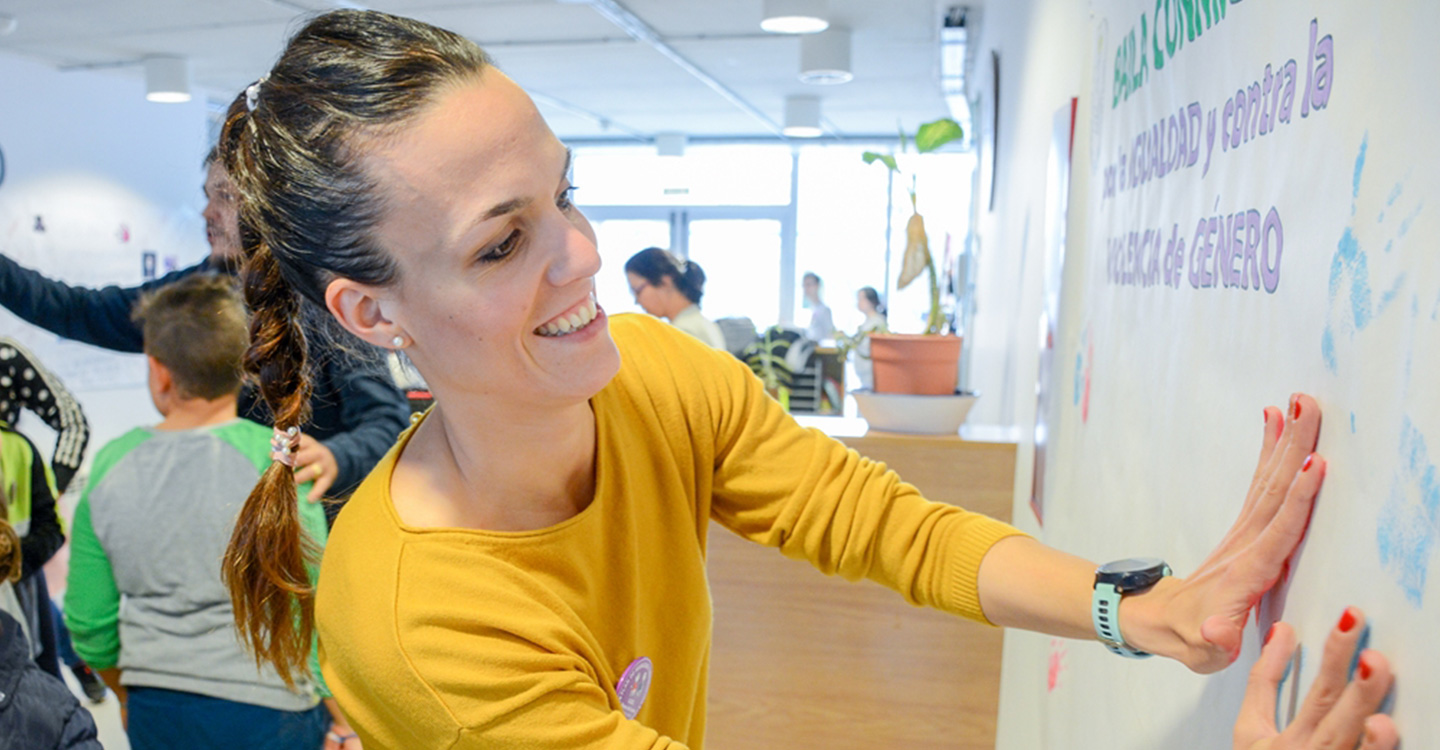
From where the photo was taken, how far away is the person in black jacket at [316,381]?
1811 millimetres

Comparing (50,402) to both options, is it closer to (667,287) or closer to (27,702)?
(27,702)

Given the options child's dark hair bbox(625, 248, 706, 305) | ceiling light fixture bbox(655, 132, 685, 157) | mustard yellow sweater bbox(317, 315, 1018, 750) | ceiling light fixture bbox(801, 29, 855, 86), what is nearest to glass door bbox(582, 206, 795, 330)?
ceiling light fixture bbox(655, 132, 685, 157)

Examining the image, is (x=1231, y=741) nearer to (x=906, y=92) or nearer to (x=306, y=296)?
(x=306, y=296)

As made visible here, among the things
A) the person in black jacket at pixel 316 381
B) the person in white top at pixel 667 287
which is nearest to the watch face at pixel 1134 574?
the person in black jacket at pixel 316 381

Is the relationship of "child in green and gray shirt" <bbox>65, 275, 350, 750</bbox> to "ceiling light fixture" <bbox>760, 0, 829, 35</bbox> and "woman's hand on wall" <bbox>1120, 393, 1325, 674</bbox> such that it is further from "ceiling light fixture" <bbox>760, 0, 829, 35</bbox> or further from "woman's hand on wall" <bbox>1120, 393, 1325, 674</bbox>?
"ceiling light fixture" <bbox>760, 0, 829, 35</bbox>

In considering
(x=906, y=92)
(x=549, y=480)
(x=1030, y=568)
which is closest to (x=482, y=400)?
(x=549, y=480)

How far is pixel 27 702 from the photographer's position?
4.87 ft

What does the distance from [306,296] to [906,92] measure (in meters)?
7.84

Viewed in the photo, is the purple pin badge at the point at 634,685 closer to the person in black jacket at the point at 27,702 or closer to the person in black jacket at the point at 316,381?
the person in black jacket at the point at 316,381

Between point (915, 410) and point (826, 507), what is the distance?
1.14 m

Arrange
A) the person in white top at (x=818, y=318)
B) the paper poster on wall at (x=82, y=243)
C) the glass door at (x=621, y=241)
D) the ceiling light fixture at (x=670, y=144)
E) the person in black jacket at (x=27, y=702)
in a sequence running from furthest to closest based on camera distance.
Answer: the glass door at (x=621, y=241)
the ceiling light fixture at (x=670, y=144)
the person in white top at (x=818, y=318)
the paper poster on wall at (x=82, y=243)
the person in black jacket at (x=27, y=702)

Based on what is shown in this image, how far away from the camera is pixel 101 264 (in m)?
6.70

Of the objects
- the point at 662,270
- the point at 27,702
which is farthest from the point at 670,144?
the point at 27,702

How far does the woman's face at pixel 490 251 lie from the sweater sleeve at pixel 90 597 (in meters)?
1.25
